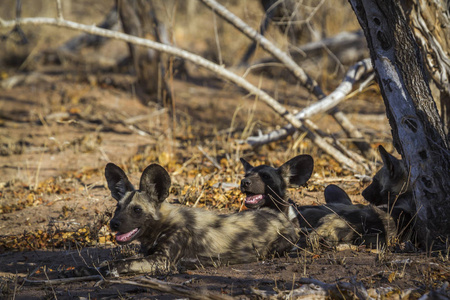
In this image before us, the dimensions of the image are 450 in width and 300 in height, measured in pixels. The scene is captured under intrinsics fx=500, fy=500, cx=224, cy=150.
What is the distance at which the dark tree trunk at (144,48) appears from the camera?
9.52m

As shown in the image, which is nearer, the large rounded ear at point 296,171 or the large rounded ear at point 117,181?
the large rounded ear at point 117,181

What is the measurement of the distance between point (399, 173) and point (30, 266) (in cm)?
334

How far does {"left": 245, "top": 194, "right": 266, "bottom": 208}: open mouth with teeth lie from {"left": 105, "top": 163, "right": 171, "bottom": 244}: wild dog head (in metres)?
0.94

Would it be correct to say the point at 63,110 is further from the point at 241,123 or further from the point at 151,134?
the point at 241,123

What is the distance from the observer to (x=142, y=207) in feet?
12.2

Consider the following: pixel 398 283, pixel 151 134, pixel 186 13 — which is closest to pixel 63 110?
pixel 151 134

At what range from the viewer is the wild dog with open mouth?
13.4 feet

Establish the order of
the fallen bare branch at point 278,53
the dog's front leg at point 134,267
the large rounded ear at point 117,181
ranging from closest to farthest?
1. the dog's front leg at point 134,267
2. the large rounded ear at point 117,181
3. the fallen bare branch at point 278,53

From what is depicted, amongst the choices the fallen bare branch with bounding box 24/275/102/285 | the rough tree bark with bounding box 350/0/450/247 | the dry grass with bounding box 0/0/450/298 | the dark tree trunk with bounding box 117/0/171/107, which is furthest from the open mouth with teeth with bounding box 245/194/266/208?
the dark tree trunk with bounding box 117/0/171/107

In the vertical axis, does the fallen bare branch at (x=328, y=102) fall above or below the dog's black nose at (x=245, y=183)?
above

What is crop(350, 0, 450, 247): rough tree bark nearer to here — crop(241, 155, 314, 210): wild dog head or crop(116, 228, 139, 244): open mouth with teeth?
crop(241, 155, 314, 210): wild dog head

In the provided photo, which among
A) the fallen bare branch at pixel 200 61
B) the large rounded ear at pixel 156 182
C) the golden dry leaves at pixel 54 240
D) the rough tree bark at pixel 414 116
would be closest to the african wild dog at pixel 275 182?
the large rounded ear at pixel 156 182

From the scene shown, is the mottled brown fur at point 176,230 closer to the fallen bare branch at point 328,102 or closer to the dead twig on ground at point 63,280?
the dead twig on ground at point 63,280

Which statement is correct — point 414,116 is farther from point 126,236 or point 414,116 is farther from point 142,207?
point 126,236
